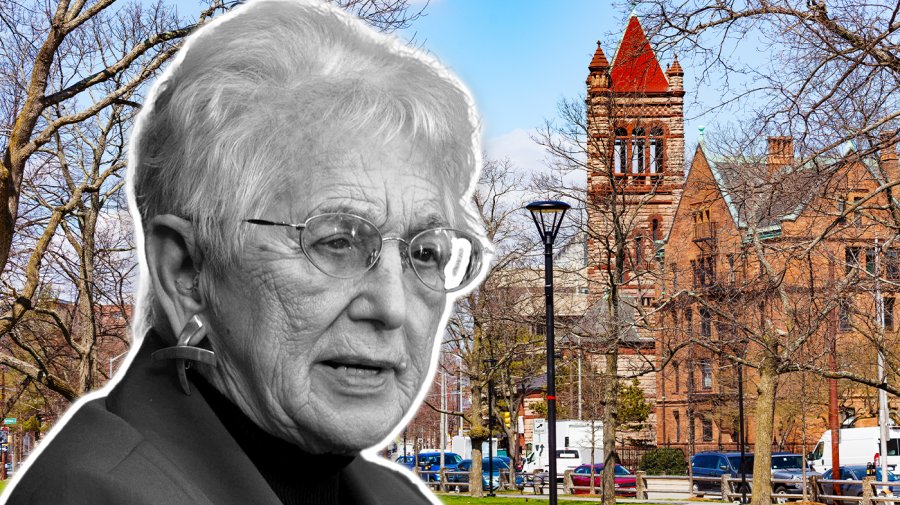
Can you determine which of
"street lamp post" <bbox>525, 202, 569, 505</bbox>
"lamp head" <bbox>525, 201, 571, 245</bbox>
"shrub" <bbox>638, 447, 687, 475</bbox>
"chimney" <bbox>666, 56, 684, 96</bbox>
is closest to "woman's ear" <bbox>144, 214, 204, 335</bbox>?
"street lamp post" <bbox>525, 202, 569, 505</bbox>

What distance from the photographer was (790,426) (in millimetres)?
46312

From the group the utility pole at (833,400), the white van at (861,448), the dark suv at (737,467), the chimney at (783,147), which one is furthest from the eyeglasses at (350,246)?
the white van at (861,448)

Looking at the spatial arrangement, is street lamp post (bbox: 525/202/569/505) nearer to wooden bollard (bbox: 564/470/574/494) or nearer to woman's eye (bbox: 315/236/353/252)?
woman's eye (bbox: 315/236/353/252)

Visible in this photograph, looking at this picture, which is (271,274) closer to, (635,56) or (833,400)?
(635,56)

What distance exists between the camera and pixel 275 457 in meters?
1.12

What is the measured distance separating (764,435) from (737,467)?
769 inches

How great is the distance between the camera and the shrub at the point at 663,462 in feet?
170

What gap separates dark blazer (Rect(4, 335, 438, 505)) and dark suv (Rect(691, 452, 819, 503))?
115 feet

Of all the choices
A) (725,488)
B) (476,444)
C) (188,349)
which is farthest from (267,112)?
(476,444)

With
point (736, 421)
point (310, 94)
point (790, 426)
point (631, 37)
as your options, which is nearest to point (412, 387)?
point (310, 94)

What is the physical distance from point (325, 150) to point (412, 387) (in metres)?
0.28

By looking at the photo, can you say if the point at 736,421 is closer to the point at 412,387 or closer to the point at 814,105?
the point at 814,105

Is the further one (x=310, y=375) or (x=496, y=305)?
(x=496, y=305)

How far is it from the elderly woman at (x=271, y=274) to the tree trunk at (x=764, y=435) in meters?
20.6
